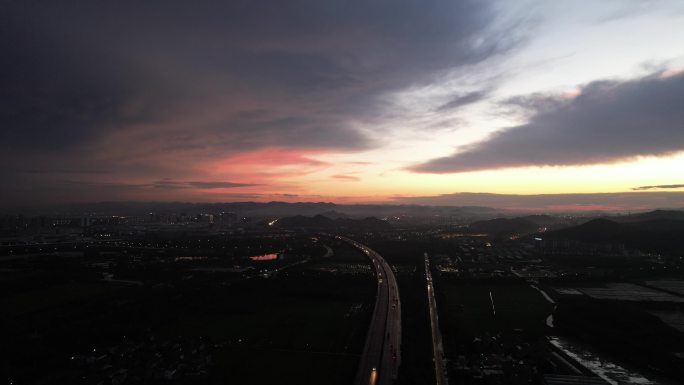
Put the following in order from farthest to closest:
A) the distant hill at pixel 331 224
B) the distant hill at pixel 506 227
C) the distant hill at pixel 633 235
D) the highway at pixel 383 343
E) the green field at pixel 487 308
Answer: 1. the distant hill at pixel 331 224
2. the distant hill at pixel 506 227
3. the distant hill at pixel 633 235
4. the green field at pixel 487 308
5. the highway at pixel 383 343

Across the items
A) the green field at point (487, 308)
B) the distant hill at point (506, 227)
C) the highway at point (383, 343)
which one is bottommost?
the green field at point (487, 308)

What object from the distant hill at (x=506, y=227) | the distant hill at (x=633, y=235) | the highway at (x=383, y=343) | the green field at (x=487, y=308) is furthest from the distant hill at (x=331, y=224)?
the highway at (x=383, y=343)

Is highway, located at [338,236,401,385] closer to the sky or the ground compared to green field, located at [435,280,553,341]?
closer to the sky

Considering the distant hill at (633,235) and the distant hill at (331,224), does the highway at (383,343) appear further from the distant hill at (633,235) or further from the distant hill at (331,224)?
the distant hill at (331,224)

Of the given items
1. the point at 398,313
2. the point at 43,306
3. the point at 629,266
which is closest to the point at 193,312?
the point at 43,306

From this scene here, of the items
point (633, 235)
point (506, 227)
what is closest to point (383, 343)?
point (633, 235)

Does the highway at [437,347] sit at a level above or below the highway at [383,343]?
below

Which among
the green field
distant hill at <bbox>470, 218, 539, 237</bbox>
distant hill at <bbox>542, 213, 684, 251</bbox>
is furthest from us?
distant hill at <bbox>470, 218, 539, 237</bbox>

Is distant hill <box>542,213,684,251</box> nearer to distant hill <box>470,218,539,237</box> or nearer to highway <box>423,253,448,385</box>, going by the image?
distant hill <box>470,218,539,237</box>

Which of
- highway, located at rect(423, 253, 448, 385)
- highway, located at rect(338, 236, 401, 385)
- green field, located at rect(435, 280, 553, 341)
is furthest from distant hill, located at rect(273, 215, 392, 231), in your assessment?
highway, located at rect(423, 253, 448, 385)
